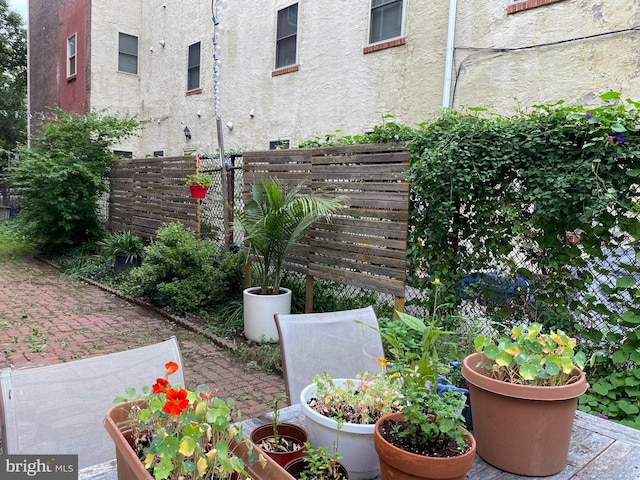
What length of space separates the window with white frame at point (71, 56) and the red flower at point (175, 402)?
612 inches

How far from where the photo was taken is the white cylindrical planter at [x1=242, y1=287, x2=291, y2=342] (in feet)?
14.9

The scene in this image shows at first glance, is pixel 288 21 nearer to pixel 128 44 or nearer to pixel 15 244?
pixel 128 44

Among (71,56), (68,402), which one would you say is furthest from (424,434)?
(71,56)

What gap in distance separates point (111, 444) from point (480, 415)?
114 cm

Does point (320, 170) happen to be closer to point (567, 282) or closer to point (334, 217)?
point (334, 217)

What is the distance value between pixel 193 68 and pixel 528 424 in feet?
37.9

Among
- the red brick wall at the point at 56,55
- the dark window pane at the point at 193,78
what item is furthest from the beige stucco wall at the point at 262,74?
the red brick wall at the point at 56,55

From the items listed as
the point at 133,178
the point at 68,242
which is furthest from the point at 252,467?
the point at 68,242

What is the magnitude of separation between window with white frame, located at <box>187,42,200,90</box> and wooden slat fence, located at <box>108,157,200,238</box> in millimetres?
3426

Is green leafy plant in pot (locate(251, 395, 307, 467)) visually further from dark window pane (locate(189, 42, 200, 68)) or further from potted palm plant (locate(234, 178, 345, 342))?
dark window pane (locate(189, 42, 200, 68))

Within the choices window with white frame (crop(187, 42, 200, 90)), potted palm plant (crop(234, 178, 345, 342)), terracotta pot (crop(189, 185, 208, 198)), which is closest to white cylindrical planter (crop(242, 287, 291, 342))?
potted palm plant (crop(234, 178, 345, 342))

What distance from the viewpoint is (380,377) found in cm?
139

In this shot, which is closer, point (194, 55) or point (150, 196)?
point (150, 196)

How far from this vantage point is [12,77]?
23203 millimetres
